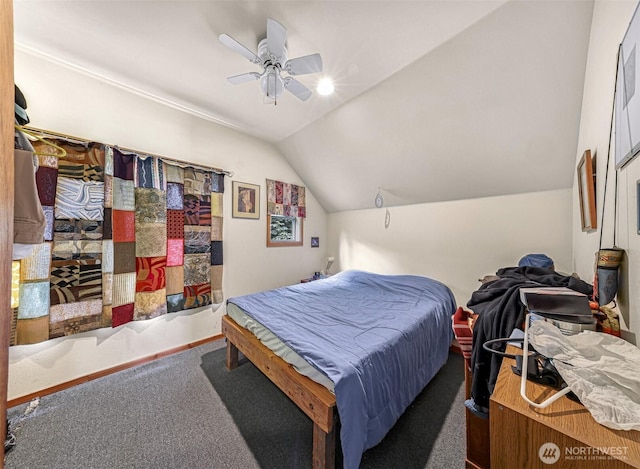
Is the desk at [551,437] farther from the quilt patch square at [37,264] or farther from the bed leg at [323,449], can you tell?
the quilt patch square at [37,264]

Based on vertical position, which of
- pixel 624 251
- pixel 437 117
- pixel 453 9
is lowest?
pixel 624 251

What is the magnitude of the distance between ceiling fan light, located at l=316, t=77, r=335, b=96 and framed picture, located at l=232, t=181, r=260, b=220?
1.57 m

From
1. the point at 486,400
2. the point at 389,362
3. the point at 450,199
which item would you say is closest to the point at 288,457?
the point at 389,362

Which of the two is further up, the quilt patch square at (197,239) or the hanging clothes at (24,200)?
the hanging clothes at (24,200)

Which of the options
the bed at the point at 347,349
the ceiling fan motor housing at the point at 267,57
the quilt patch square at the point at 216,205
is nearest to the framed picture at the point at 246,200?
the quilt patch square at the point at 216,205

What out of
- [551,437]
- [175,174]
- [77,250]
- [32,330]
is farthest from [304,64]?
[32,330]

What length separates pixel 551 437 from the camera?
1.70 feet

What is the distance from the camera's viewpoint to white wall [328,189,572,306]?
2.29 metres

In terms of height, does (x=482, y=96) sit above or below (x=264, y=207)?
above

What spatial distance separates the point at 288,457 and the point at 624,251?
1.94 m

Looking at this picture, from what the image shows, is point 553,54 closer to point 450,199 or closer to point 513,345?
point 450,199

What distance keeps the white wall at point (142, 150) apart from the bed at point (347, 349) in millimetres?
875

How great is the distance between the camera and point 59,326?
191 cm

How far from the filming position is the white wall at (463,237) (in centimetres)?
229
